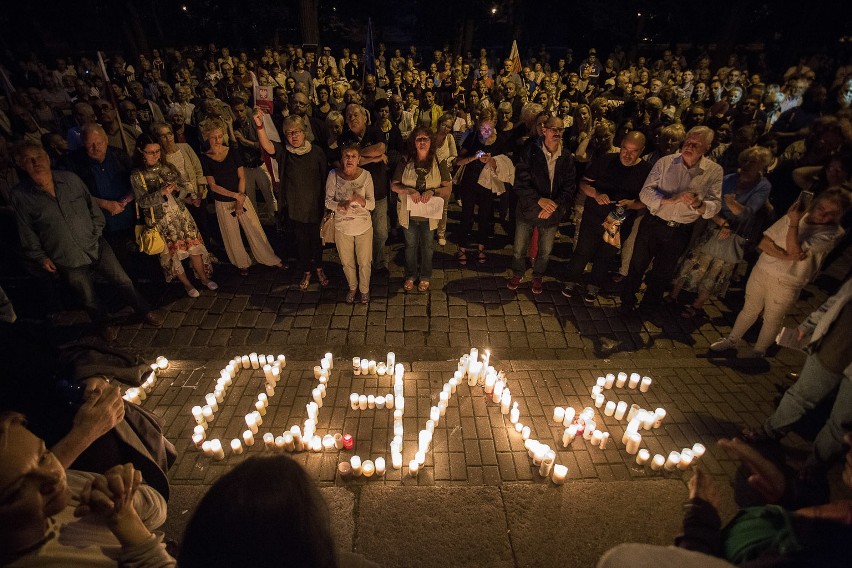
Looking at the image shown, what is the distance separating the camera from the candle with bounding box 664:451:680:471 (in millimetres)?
3975

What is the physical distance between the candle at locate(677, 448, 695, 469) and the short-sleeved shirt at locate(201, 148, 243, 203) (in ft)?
21.5

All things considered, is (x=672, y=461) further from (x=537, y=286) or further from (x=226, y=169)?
(x=226, y=169)

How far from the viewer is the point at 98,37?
30234 millimetres

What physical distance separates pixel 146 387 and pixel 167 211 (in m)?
2.53

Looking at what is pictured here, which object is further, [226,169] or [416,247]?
[416,247]

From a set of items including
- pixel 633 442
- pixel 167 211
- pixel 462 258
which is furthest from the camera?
pixel 462 258

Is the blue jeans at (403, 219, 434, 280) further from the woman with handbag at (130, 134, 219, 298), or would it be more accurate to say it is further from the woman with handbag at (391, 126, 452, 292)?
the woman with handbag at (130, 134, 219, 298)

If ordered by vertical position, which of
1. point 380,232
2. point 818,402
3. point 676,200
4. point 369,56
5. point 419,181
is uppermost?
point 369,56

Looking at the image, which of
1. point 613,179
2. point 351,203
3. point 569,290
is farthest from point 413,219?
point 613,179

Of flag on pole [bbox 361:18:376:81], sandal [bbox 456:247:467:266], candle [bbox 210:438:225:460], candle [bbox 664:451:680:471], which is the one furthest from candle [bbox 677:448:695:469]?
flag on pole [bbox 361:18:376:81]

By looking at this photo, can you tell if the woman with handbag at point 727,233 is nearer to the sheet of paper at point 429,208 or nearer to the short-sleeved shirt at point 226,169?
the sheet of paper at point 429,208

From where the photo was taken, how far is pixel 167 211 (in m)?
6.03

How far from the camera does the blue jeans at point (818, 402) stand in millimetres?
3480

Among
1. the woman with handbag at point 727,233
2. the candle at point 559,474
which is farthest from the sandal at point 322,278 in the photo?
the woman with handbag at point 727,233
